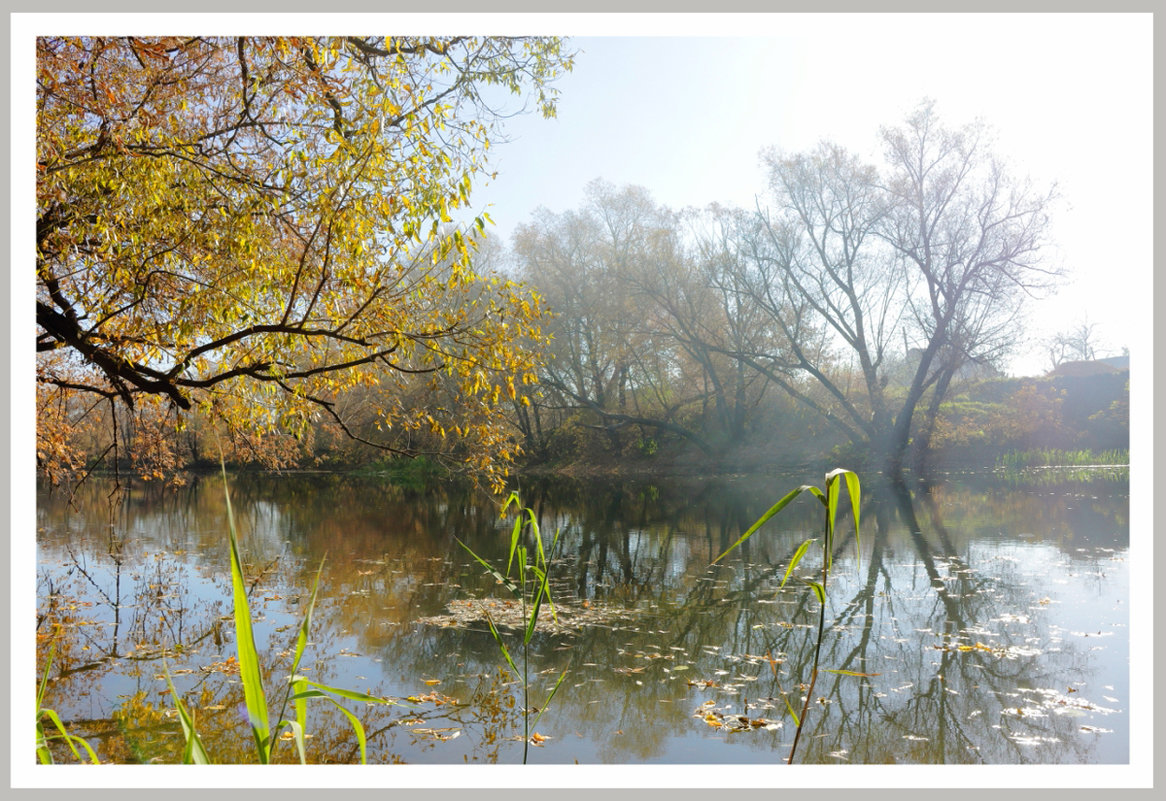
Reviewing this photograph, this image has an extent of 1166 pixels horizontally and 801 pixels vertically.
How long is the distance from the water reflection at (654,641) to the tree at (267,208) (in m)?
1.73

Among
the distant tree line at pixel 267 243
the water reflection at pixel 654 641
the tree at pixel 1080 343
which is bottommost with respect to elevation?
the water reflection at pixel 654 641

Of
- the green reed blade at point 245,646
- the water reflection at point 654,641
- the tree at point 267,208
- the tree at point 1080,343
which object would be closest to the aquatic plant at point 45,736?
the green reed blade at point 245,646

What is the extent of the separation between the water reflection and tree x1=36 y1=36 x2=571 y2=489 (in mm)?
1731

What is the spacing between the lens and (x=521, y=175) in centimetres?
627

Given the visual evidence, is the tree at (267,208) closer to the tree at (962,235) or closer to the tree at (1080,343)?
the tree at (962,235)

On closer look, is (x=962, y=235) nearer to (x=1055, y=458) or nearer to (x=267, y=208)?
(x=1055, y=458)

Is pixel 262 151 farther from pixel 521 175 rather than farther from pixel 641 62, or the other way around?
pixel 641 62

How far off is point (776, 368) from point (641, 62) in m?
19.4

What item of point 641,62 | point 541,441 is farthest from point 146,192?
point 541,441

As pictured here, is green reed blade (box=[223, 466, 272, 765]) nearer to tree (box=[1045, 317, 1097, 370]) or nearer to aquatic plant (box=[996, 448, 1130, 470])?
aquatic plant (box=[996, 448, 1130, 470])

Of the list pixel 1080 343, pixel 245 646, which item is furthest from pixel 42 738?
pixel 1080 343

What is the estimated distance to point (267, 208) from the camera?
491cm

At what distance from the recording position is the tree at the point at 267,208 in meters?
4.48
